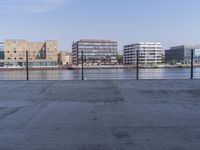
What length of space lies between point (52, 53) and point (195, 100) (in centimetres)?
1024

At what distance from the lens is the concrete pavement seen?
15.5ft

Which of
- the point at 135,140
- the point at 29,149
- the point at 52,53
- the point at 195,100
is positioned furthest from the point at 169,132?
the point at 52,53

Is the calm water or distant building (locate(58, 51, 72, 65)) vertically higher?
distant building (locate(58, 51, 72, 65))

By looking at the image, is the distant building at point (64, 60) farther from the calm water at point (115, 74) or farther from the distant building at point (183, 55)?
the distant building at point (183, 55)

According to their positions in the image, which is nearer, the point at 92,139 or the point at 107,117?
the point at 92,139

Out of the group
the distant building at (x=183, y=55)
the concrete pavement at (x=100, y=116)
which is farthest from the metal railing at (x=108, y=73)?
the concrete pavement at (x=100, y=116)

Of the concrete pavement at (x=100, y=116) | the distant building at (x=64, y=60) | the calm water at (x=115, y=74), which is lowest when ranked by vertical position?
the concrete pavement at (x=100, y=116)

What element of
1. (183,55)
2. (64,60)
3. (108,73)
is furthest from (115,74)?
(64,60)

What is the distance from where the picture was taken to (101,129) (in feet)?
17.8

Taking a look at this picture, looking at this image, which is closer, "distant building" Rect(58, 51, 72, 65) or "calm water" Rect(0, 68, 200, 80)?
"calm water" Rect(0, 68, 200, 80)

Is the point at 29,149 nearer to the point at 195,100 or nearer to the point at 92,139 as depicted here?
the point at 92,139

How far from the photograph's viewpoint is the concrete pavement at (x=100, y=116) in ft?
15.5

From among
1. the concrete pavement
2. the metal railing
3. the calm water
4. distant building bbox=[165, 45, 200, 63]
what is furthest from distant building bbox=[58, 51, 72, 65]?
the concrete pavement

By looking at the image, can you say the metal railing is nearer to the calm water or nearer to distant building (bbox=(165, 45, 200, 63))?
the calm water
